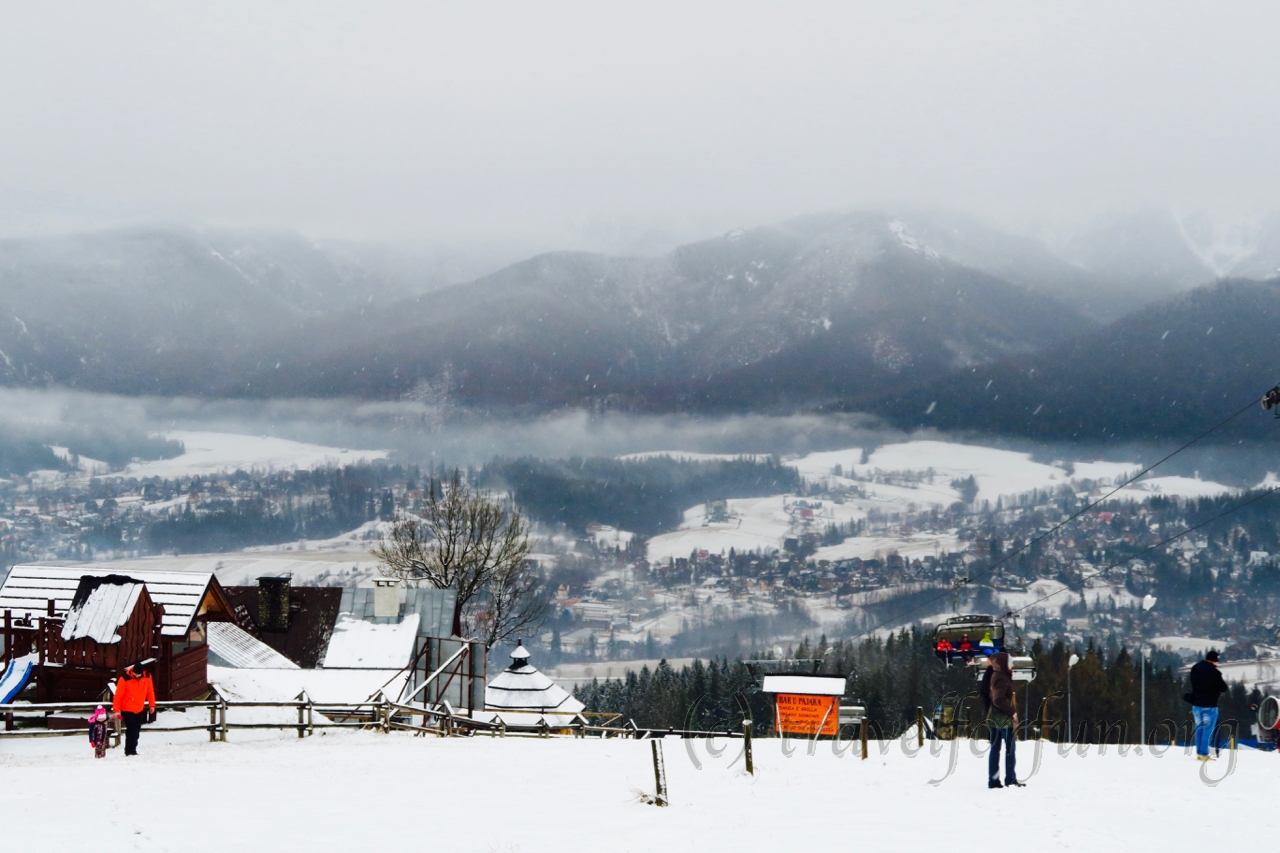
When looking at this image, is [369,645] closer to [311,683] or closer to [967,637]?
[311,683]

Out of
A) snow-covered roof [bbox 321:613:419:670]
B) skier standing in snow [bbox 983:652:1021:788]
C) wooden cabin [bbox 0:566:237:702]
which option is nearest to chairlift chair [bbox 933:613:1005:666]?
snow-covered roof [bbox 321:613:419:670]

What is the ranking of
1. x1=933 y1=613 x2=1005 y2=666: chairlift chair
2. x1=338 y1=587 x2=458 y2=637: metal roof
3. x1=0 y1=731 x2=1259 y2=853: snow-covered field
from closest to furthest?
x1=0 y1=731 x2=1259 y2=853: snow-covered field < x1=933 y1=613 x2=1005 y2=666: chairlift chair < x1=338 y1=587 x2=458 y2=637: metal roof

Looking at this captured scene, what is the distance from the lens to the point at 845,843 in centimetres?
1503

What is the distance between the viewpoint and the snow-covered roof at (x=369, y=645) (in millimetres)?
51062

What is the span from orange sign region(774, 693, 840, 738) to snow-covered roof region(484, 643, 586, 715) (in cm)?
1645

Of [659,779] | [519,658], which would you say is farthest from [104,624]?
[519,658]

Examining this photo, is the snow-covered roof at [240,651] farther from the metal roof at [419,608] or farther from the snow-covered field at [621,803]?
the snow-covered field at [621,803]

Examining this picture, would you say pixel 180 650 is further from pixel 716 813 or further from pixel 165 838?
pixel 716 813

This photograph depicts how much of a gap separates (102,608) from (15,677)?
2842 mm

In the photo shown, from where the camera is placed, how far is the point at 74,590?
35.1 m

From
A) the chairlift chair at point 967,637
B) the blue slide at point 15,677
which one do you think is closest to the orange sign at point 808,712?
the chairlift chair at point 967,637

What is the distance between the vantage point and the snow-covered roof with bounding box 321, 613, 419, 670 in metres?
51.1

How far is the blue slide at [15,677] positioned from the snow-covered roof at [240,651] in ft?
53.7

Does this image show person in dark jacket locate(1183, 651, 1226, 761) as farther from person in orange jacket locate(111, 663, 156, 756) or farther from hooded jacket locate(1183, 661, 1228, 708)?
person in orange jacket locate(111, 663, 156, 756)
